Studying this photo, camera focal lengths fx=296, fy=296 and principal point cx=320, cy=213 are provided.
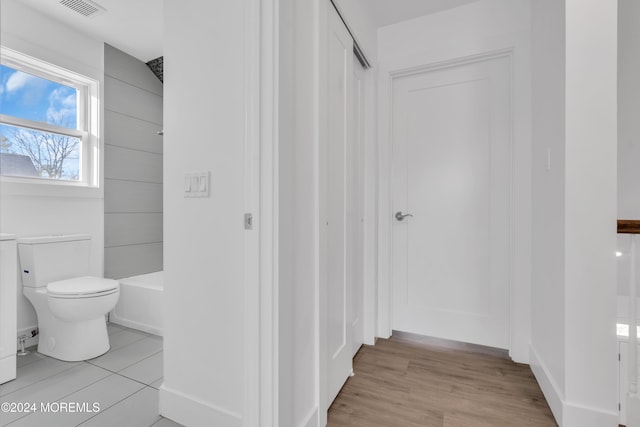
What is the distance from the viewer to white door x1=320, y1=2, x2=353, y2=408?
57.8 inches

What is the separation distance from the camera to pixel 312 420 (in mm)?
1256

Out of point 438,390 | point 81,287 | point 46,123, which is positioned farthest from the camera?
point 46,123

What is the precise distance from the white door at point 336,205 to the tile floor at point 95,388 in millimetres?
833

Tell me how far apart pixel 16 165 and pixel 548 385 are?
349cm

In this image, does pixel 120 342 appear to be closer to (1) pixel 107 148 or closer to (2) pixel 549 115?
(1) pixel 107 148

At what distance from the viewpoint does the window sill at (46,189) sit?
1.94 metres

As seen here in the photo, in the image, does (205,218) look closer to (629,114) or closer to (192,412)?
(192,412)

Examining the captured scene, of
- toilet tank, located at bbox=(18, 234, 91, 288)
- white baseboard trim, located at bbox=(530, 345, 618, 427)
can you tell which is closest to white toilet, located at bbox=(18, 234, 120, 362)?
toilet tank, located at bbox=(18, 234, 91, 288)

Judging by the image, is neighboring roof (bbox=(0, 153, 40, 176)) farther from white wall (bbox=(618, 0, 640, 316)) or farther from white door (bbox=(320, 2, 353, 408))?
white wall (bbox=(618, 0, 640, 316))

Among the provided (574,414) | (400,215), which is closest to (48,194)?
(400,215)

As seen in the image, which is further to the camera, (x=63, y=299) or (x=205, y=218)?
(x=63, y=299)

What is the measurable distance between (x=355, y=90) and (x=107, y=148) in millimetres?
2199

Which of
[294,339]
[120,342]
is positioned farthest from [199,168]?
[120,342]

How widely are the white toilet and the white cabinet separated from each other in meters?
0.19
